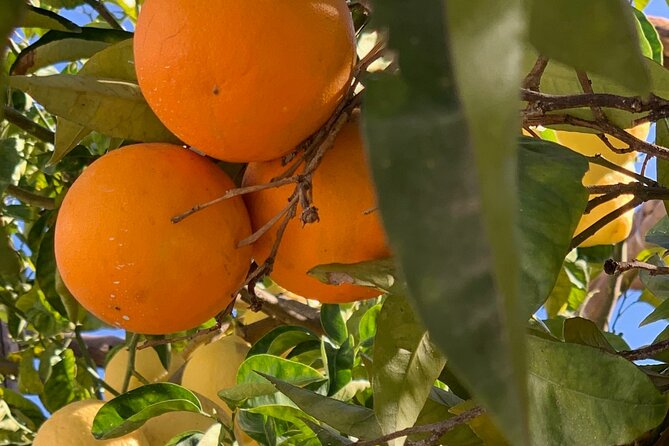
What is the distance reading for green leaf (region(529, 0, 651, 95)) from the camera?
0.21m

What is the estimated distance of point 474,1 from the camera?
21 centimetres

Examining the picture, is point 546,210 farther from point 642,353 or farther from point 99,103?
point 99,103

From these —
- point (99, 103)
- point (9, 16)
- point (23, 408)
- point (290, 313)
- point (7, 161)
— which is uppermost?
point (9, 16)

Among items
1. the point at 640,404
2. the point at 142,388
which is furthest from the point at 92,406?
the point at 640,404

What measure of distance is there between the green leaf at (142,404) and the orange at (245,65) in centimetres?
37

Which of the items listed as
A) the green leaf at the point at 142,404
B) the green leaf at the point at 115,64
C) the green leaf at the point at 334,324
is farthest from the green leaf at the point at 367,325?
the green leaf at the point at 115,64

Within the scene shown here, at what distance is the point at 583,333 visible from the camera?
0.70 meters

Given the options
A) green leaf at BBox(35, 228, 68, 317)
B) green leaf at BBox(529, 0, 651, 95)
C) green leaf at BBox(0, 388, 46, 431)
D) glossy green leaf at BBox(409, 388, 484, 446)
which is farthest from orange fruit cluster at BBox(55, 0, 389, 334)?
green leaf at BBox(0, 388, 46, 431)

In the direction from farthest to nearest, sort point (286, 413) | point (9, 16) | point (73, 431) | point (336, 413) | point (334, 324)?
point (334, 324) < point (73, 431) < point (286, 413) < point (336, 413) < point (9, 16)

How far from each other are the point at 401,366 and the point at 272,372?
0.35 metres

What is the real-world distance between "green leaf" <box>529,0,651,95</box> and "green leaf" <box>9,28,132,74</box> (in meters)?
0.69

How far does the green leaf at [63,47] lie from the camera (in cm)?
83

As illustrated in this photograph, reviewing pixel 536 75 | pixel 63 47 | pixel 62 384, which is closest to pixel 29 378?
pixel 62 384

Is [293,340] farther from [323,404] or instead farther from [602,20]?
[602,20]
